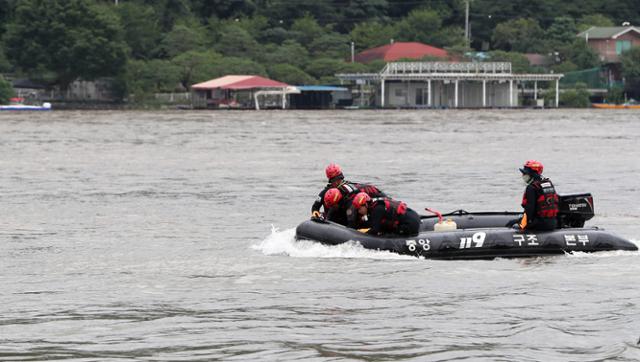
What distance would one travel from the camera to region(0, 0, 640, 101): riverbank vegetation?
124 meters

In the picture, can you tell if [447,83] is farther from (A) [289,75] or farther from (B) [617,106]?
(B) [617,106]

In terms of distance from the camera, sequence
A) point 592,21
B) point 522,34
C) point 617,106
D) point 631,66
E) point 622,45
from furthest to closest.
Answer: point 592,21, point 522,34, point 622,45, point 631,66, point 617,106

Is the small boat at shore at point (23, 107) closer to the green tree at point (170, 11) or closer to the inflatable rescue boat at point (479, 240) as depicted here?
the green tree at point (170, 11)

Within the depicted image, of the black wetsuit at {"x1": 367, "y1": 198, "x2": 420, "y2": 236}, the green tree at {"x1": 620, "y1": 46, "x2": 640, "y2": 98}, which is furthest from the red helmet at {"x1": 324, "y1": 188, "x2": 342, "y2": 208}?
the green tree at {"x1": 620, "y1": 46, "x2": 640, "y2": 98}

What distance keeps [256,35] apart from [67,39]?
25.3 m

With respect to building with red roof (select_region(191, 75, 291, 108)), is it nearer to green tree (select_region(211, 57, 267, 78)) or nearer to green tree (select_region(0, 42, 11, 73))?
green tree (select_region(211, 57, 267, 78))

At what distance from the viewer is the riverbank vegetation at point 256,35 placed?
407 ft

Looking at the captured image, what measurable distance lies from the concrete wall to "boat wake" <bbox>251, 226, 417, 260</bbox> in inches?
4392

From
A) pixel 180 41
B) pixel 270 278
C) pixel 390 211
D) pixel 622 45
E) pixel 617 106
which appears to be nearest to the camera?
pixel 270 278

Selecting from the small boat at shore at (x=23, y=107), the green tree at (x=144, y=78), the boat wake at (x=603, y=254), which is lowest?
the boat wake at (x=603, y=254)

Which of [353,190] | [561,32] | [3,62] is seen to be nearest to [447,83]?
[561,32]

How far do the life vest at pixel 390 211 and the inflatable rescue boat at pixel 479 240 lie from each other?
0.70ft

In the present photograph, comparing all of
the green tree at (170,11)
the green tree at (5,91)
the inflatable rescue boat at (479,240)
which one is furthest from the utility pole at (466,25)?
the inflatable rescue boat at (479,240)

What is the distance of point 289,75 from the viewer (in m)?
135
